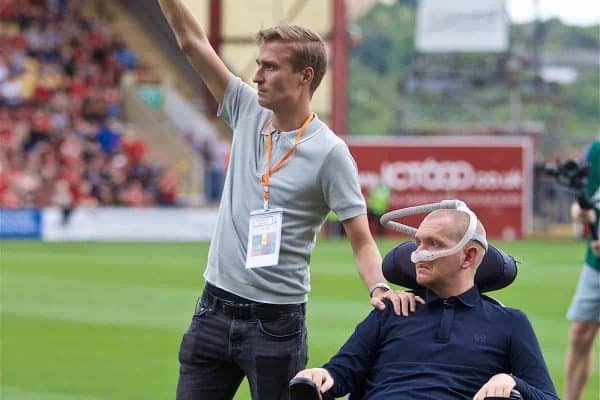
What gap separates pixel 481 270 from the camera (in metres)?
5.30

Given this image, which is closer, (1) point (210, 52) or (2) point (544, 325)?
(1) point (210, 52)

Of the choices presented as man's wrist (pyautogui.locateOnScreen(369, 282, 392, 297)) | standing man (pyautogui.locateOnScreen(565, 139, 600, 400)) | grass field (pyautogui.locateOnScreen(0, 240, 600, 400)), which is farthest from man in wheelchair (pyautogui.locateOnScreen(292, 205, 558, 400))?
grass field (pyautogui.locateOnScreen(0, 240, 600, 400))

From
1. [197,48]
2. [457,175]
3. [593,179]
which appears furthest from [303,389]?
[457,175]

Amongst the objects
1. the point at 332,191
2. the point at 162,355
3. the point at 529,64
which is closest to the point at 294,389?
the point at 332,191

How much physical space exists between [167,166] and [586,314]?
26.4 meters

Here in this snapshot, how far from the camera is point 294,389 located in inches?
188

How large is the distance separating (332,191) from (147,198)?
26.8 meters

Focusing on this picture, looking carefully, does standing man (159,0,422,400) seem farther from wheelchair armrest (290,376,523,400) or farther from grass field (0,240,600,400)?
grass field (0,240,600,400)

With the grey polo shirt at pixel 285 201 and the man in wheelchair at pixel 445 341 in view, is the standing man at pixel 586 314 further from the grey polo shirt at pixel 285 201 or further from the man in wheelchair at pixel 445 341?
the grey polo shirt at pixel 285 201

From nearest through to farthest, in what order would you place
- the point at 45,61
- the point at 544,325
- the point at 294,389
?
the point at 294,389, the point at 544,325, the point at 45,61

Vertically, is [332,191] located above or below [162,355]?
above

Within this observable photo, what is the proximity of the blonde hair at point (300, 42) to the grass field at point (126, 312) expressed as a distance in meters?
4.67

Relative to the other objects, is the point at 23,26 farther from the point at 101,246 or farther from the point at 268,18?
the point at 101,246

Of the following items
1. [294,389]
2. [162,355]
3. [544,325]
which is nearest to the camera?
[294,389]
